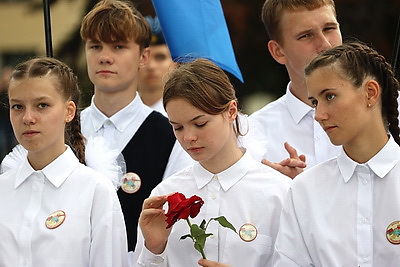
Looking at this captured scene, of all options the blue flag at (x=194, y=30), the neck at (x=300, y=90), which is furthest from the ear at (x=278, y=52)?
the blue flag at (x=194, y=30)

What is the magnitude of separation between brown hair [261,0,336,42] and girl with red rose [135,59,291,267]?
87 centimetres

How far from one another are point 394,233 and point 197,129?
93cm

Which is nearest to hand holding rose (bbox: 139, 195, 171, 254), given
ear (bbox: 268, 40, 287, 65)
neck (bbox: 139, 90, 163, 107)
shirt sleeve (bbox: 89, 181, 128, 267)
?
shirt sleeve (bbox: 89, 181, 128, 267)

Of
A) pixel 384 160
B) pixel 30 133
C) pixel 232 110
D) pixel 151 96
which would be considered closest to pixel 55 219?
pixel 30 133

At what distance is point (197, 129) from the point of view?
13.3ft

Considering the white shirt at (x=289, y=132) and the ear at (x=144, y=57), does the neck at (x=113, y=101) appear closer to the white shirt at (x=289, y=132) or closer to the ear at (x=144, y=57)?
the ear at (x=144, y=57)

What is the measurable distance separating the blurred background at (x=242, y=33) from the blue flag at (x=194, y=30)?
302 centimetres

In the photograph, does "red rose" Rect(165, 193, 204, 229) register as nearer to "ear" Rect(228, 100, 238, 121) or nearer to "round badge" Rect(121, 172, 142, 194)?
"ear" Rect(228, 100, 238, 121)

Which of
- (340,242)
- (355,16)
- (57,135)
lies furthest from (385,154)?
(355,16)

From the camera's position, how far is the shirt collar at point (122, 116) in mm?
5125

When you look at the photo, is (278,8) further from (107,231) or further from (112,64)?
(107,231)

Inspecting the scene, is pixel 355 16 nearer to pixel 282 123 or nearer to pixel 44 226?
pixel 282 123

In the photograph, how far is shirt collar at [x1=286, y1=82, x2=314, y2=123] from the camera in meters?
4.88

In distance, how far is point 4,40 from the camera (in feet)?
31.8
